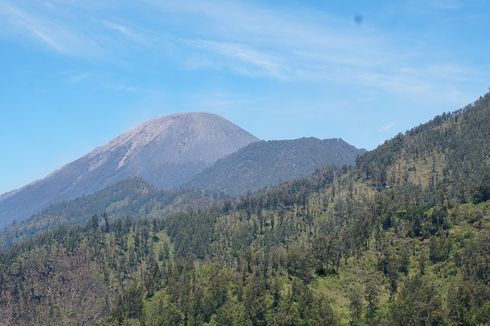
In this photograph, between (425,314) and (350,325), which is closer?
(425,314)

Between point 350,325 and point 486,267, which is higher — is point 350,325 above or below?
below

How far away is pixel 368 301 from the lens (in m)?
188

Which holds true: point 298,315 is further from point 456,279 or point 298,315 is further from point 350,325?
point 456,279

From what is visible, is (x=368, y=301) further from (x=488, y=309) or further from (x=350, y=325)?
(x=488, y=309)

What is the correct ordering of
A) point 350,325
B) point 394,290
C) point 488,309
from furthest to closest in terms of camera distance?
point 394,290
point 350,325
point 488,309

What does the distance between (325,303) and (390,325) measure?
29.5 m

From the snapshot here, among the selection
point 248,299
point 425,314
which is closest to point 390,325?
point 425,314

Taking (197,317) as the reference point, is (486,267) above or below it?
above

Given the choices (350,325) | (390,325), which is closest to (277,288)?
(350,325)

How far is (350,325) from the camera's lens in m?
181

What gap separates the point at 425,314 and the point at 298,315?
42244 mm

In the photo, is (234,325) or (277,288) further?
(277,288)

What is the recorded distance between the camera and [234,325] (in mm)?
186500

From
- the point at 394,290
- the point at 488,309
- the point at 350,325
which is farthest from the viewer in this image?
the point at 394,290
